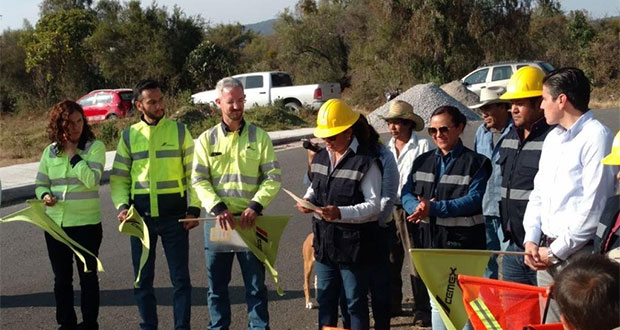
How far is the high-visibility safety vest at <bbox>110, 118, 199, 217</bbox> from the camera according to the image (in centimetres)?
548

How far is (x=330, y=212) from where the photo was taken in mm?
4691

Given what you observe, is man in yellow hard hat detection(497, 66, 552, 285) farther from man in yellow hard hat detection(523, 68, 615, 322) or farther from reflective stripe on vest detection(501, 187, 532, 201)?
man in yellow hard hat detection(523, 68, 615, 322)

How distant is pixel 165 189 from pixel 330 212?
1.48 meters

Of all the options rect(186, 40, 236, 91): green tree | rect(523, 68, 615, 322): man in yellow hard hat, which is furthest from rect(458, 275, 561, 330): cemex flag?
rect(186, 40, 236, 91): green tree

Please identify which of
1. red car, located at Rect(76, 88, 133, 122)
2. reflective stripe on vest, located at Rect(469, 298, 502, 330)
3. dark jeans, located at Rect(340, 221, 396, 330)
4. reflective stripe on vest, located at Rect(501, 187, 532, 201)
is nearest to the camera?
reflective stripe on vest, located at Rect(469, 298, 502, 330)

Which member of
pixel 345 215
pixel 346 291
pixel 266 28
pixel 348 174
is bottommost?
pixel 346 291

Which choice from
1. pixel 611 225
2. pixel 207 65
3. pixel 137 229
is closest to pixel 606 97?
pixel 207 65

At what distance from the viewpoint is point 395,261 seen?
19.6 feet

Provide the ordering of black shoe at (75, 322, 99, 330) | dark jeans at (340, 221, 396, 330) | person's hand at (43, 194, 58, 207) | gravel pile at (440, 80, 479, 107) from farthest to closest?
gravel pile at (440, 80, 479, 107) → black shoe at (75, 322, 99, 330) → person's hand at (43, 194, 58, 207) → dark jeans at (340, 221, 396, 330)

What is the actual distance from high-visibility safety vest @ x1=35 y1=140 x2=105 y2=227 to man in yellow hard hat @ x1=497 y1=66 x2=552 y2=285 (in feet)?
10.2

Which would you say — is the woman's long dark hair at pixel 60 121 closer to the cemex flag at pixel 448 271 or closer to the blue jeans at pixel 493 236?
the cemex flag at pixel 448 271

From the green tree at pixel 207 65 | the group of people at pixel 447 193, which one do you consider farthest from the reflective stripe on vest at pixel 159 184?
the green tree at pixel 207 65

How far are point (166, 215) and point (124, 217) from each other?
31 cm

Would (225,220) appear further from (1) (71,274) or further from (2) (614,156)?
(2) (614,156)
